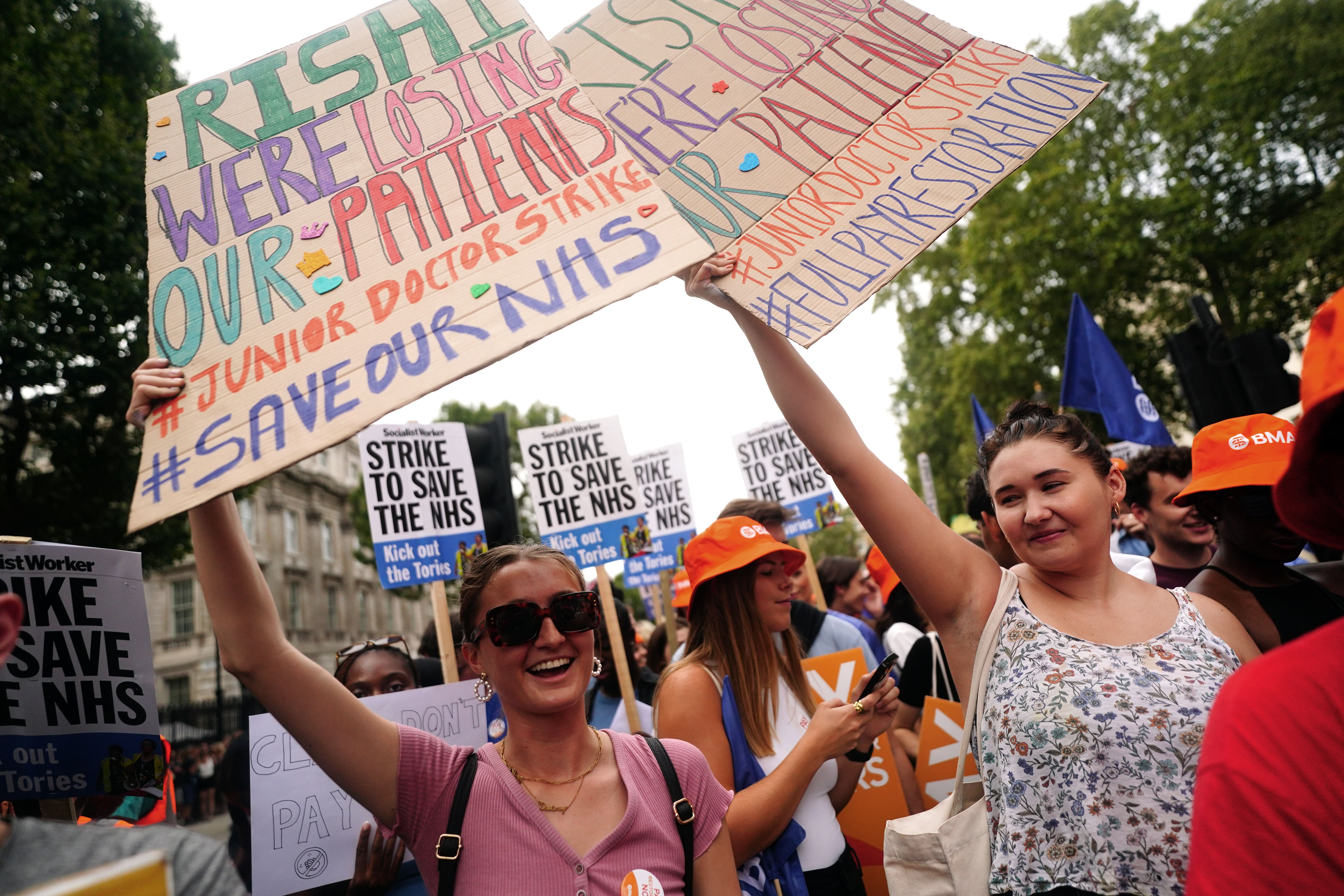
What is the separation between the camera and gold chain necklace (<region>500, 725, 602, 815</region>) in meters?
2.10

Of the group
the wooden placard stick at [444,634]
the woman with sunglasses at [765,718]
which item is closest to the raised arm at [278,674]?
the woman with sunglasses at [765,718]

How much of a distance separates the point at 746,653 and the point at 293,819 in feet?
6.18

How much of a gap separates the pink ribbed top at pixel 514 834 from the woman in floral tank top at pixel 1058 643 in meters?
0.76

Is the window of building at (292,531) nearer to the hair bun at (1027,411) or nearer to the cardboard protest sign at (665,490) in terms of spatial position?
the cardboard protest sign at (665,490)

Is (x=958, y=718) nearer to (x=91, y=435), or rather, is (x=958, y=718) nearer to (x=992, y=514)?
(x=992, y=514)

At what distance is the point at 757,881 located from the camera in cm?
269

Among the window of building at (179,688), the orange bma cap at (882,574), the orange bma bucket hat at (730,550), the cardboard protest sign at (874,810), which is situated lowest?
the cardboard protest sign at (874,810)

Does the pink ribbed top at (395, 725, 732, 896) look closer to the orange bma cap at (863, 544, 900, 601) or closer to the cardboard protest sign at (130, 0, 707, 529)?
the cardboard protest sign at (130, 0, 707, 529)

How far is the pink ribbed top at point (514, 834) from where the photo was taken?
196 cm

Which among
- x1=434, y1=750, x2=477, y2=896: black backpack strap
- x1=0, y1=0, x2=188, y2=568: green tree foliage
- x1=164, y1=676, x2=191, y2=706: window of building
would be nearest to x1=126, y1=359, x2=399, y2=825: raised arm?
x1=434, y1=750, x2=477, y2=896: black backpack strap

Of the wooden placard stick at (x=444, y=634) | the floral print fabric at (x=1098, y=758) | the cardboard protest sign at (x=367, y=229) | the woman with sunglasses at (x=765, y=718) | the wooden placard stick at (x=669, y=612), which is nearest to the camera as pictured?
the cardboard protest sign at (x=367, y=229)

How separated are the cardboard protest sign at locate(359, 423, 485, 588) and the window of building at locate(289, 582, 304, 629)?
113 ft

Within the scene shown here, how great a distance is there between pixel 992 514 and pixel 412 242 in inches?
119

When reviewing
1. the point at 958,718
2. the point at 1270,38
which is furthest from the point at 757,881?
the point at 1270,38
